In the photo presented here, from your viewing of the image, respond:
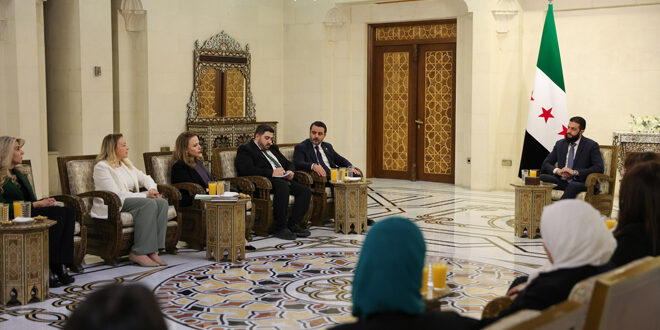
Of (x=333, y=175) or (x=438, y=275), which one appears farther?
(x=333, y=175)

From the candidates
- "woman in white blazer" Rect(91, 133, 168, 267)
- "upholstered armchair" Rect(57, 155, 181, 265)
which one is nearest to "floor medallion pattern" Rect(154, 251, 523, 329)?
"woman in white blazer" Rect(91, 133, 168, 267)

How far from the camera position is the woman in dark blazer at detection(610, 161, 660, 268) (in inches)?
128

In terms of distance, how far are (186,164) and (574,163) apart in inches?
160

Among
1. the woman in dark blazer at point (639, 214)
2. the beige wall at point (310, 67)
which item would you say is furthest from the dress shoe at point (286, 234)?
the woman in dark blazer at point (639, 214)

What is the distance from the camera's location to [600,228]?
8.96 feet

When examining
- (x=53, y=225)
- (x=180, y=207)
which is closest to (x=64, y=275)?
(x=53, y=225)

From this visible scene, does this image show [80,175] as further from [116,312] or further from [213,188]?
[116,312]

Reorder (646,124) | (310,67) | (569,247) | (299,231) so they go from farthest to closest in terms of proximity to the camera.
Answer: (310,67)
(646,124)
(299,231)
(569,247)

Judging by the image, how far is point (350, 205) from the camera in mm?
7789

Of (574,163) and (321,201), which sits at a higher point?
(574,163)

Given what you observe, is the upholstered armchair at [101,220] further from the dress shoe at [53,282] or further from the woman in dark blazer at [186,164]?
the dress shoe at [53,282]

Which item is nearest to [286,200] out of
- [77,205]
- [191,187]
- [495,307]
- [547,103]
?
[191,187]

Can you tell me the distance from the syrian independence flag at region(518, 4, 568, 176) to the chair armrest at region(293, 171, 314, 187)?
4.19 m

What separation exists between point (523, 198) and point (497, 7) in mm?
4663
